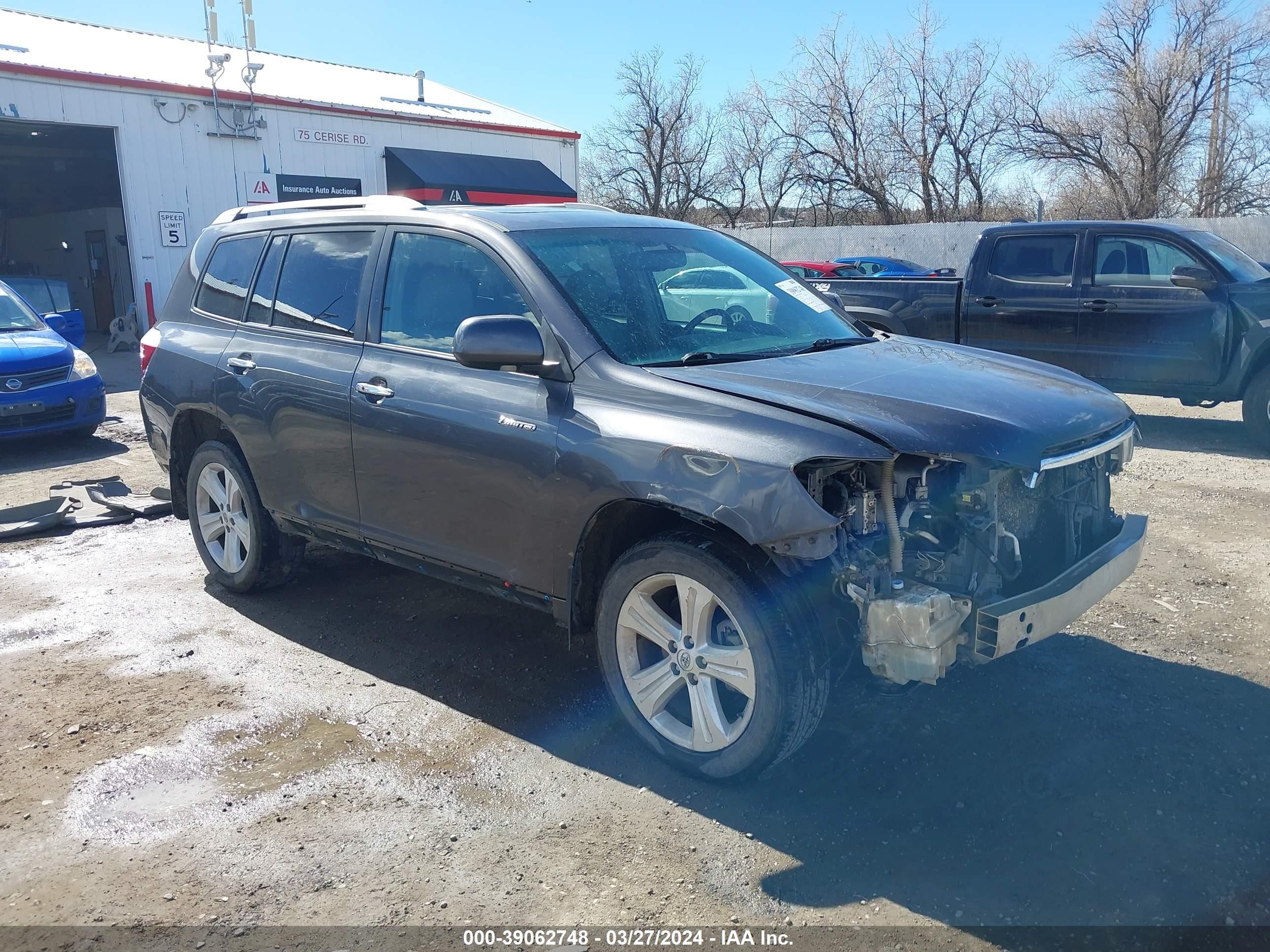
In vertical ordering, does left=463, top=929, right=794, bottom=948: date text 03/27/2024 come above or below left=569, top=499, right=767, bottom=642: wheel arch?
below

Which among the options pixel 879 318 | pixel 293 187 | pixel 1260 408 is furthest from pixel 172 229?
pixel 1260 408

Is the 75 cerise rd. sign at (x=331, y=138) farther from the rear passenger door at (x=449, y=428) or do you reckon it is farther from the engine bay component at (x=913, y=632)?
the engine bay component at (x=913, y=632)

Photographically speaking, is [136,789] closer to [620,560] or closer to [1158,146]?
[620,560]

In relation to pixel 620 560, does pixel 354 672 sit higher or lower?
lower

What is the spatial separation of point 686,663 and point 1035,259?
7.81 m

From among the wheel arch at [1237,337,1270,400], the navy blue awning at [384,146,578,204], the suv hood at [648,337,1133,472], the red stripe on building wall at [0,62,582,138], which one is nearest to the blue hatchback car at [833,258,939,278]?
the navy blue awning at [384,146,578,204]

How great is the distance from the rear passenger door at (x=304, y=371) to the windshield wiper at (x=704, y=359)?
5.01 ft

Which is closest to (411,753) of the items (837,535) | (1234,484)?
(837,535)

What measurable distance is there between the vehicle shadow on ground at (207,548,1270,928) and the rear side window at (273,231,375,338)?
1.54 m

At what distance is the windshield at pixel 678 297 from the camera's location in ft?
12.8

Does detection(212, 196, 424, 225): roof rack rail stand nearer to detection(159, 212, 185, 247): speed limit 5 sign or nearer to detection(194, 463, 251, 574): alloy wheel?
detection(194, 463, 251, 574): alloy wheel

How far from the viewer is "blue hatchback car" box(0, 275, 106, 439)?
9.40 metres

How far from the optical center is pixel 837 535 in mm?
3225

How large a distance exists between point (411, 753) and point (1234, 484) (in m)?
6.39
